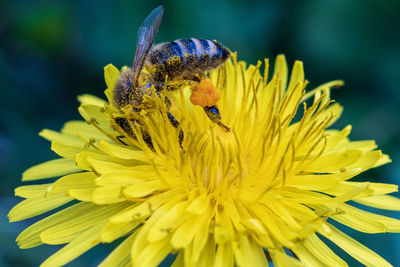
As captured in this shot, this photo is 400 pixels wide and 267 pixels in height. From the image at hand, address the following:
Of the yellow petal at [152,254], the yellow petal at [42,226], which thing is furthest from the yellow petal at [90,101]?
the yellow petal at [152,254]

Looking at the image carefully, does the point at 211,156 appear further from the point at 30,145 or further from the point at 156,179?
the point at 30,145

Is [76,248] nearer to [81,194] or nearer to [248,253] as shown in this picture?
[81,194]

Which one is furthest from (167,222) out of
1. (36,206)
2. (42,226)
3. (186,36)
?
(186,36)

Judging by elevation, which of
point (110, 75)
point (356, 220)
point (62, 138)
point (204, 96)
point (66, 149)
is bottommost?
point (356, 220)

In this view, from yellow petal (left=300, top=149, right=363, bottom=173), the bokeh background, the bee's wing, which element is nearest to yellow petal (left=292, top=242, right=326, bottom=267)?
yellow petal (left=300, top=149, right=363, bottom=173)

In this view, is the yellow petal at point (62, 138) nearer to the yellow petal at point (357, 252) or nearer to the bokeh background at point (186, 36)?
the bokeh background at point (186, 36)

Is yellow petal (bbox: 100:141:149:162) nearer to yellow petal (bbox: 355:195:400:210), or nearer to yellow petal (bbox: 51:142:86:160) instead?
yellow petal (bbox: 51:142:86:160)
